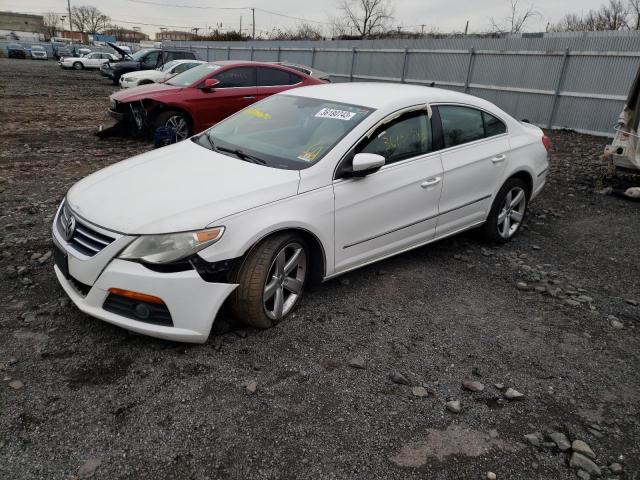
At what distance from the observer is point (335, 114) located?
3.76 meters

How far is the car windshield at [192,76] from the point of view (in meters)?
8.93

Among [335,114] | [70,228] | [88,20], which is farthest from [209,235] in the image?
[88,20]

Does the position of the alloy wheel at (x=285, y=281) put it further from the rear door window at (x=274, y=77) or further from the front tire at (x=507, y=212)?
the rear door window at (x=274, y=77)

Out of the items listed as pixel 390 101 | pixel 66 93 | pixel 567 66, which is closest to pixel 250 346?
pixel 390 101

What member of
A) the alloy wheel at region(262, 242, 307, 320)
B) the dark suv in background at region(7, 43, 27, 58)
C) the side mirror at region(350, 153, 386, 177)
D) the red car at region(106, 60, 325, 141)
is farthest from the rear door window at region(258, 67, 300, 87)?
the dark suv in background at region(7, 43, 27, 58)

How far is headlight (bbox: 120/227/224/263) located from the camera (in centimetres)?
270

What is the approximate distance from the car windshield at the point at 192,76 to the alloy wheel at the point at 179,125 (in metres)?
0.70

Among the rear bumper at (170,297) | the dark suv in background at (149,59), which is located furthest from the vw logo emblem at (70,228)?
the dark suv in background at (149,59)

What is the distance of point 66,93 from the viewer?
1812 centimetres

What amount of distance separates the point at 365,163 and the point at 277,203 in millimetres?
711

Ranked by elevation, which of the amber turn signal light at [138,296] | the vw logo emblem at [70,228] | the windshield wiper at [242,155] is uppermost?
the windshield wiper at [242,155]

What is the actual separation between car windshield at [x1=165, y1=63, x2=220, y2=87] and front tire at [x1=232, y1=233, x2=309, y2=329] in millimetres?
6576

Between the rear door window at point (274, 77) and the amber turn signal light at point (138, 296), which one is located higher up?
the rear door window at point (274, 77)

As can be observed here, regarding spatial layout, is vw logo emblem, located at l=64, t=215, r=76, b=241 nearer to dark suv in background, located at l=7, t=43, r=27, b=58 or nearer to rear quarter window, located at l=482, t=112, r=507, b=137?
rear quarter window, located at l=482, t=112, r=507, b=137
